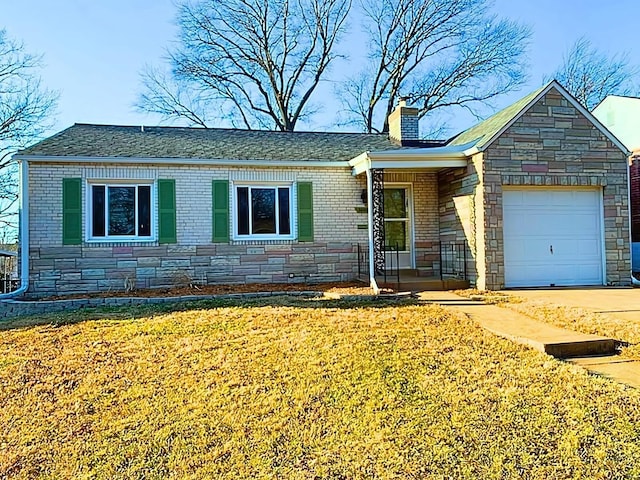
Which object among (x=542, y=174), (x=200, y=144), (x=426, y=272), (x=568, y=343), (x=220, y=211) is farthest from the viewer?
(x=200, y=144)

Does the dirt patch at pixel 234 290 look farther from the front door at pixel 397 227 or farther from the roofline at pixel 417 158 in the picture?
the roofline at pixel 417 158

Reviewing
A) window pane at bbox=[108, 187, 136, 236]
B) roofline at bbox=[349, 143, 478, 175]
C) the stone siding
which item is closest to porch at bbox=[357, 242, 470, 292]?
the stone siding

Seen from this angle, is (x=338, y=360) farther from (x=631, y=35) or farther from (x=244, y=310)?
(x=631, y=35)

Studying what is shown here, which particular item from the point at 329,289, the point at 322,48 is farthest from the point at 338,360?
the point at 322,48

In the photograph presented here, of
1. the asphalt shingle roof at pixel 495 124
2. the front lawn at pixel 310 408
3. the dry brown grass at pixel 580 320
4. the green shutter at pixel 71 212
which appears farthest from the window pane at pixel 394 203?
the green shutter at pixel 71 212

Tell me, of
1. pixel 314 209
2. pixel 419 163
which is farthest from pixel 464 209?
A: pixel 314 209

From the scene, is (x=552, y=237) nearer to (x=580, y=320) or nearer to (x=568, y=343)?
(x=580, y=320)

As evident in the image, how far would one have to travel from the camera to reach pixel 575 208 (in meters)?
10.1

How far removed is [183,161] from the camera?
10.4 meters

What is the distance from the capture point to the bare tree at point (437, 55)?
22641 mm

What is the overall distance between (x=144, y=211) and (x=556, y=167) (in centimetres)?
877

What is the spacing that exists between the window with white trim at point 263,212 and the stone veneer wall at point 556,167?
14.2ft

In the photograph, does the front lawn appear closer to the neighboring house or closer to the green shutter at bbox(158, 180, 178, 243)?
the green shutter at bbox(158, 180, 178, 243)

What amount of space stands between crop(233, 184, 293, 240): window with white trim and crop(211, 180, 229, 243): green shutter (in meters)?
0.23
